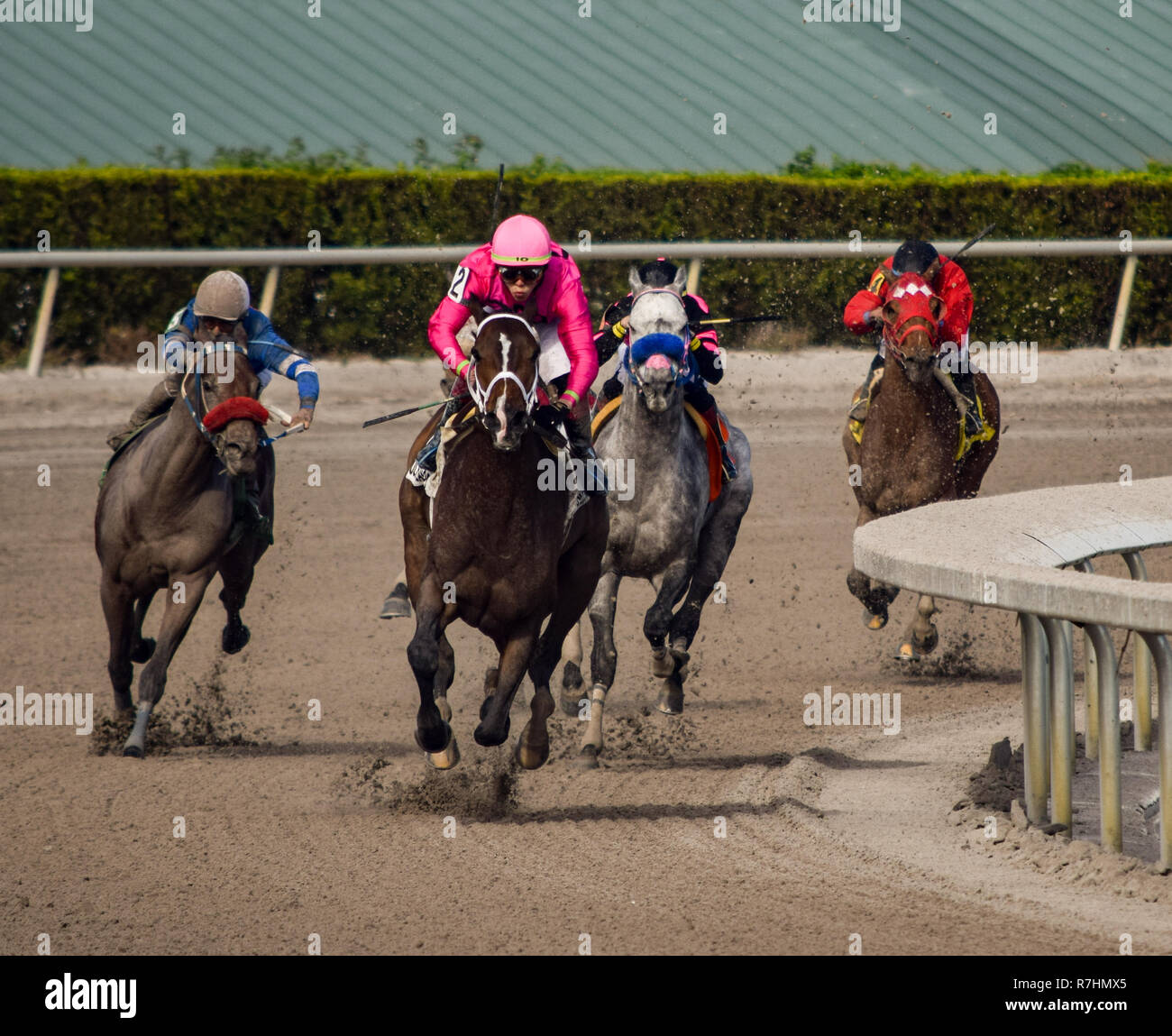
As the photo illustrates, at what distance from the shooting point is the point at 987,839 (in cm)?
565

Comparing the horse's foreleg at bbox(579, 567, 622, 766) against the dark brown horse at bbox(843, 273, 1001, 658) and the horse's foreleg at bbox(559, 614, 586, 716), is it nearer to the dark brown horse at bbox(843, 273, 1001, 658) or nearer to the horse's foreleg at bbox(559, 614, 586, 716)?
the horse's foreleg at bbox(559, 614, 586, 716)

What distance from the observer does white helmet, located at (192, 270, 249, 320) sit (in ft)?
23.3

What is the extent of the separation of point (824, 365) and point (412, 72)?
8.12 metres

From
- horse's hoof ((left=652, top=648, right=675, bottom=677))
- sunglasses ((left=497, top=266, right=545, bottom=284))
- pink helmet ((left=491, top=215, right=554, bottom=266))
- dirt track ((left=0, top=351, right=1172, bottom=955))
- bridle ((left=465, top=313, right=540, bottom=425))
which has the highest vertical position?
pink helmet ((left=491, top=215, right=554, bottom=266))

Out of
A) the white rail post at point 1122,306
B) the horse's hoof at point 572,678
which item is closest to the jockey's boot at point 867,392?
the horse's hoof at point 572,678

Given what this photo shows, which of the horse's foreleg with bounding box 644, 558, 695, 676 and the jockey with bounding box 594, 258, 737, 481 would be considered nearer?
the horse's foreleg with bounding box 644, 558, 695, 676

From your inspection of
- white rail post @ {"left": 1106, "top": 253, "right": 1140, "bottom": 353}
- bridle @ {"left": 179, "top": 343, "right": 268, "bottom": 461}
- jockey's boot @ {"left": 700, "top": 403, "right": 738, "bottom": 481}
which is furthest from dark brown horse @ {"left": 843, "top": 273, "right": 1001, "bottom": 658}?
white rail post @ {"left": 1106, "top": 253, "right": 1140, "bottom": 353}

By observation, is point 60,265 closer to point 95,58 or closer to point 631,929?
point 95,58

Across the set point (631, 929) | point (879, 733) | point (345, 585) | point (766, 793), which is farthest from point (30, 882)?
point (345, 585)

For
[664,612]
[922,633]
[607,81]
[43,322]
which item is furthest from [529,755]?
[607,81]

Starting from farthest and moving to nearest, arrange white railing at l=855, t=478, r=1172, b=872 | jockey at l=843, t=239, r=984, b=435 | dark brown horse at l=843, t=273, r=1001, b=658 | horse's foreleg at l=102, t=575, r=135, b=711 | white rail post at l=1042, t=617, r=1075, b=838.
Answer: jockey at l=843, t=239, r=984, b=435 → dark brown horse at l=843, t=273, r=1001, b=658 → horse's foreleg at l=102, t=575, r=135, b=711 → white rail post at l=1042, t=617, r=1075, b=838 → white railing at l=855, t=478, r=1172, b=872

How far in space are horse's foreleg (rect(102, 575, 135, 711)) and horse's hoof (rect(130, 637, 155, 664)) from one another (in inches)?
17.5

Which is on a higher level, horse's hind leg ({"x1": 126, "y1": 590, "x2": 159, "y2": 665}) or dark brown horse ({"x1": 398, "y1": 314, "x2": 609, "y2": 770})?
dark brown horse ({"x1": 398, "y1": 314, "x2": 609, "y2": 770})

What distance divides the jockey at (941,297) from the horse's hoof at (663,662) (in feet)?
7.07
